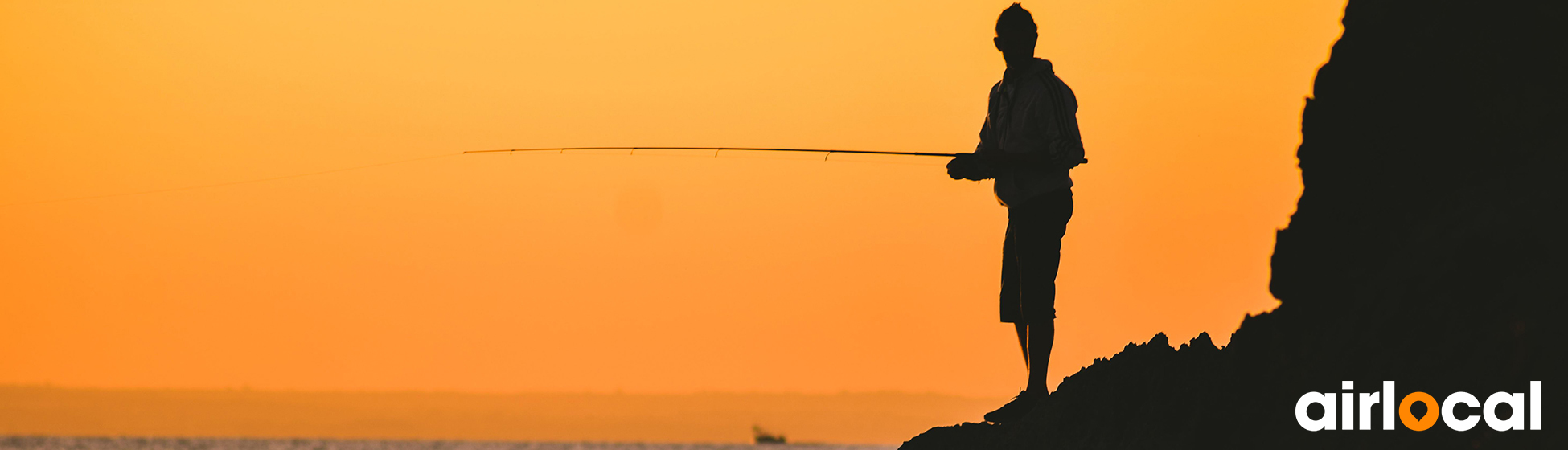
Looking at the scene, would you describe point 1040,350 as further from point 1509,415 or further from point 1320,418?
point 1509,415

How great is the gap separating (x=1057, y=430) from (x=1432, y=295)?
195 centimetres

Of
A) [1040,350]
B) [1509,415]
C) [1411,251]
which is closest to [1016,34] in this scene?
[1040,350]

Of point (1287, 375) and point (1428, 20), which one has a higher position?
point (1428, 20)

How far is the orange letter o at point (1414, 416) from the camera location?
4090 mm

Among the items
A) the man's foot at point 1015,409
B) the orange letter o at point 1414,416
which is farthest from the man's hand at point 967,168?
the orange letter o at point 1414,416

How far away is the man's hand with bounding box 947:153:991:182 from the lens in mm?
5828

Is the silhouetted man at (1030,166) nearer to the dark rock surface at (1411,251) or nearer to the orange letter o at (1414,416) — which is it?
the dark rock surface at (1411,251)

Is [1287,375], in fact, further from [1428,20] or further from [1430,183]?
[1428,20]

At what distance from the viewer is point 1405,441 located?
411 centimetres

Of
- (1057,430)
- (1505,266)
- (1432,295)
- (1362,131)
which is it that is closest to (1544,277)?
(1505,266)

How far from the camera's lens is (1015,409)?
627 cm

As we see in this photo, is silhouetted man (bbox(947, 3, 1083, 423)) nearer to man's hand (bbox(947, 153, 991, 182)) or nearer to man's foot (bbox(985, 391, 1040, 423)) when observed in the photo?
man's hand (bbox(947, 153, 991, 182))

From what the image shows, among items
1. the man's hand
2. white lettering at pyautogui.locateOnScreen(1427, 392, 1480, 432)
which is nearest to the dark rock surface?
white lettering at pyautogui.locateOnScreen(1427, 392, 1480, 432)

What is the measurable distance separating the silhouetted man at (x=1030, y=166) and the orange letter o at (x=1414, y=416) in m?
1.77
